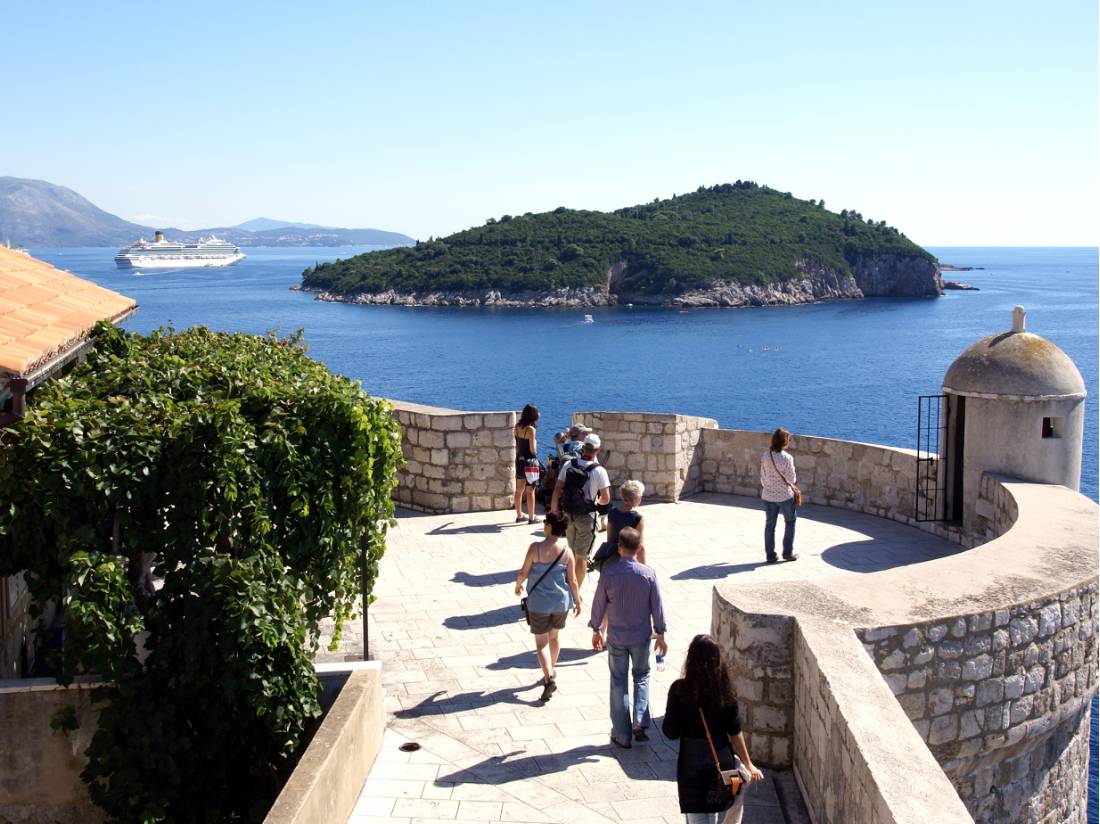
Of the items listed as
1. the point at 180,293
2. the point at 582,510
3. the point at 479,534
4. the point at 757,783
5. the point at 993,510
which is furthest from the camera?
the point at 180,293

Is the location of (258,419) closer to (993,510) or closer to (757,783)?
(757,783)

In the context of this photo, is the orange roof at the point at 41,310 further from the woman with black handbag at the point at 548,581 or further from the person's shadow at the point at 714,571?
the person's shadow at the point at 714,571

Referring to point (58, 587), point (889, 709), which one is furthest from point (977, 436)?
point (58, 587)

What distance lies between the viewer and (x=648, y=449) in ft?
44.3

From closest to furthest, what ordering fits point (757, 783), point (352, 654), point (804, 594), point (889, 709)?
point (889, 709) → point (757, 783) → point (804, 594) → point (352, 654)

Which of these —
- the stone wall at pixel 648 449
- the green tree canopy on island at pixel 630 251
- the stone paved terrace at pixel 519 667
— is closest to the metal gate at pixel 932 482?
the stone paved terrace at pixel 519 667

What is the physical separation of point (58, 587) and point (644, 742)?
12.3ft

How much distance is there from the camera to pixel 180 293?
460ft

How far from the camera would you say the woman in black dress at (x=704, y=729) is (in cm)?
507

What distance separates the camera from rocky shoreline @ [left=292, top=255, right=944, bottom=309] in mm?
123250

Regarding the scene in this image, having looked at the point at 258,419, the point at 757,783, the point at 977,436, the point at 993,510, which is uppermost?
the point at 258,419

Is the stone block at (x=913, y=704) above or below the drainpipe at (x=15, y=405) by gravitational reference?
below

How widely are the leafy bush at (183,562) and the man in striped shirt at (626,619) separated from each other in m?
1.81

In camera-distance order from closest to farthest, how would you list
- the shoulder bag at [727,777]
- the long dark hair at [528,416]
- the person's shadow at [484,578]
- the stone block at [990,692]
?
the shoulder bag at [727,777]
the stone block at [990,692]
the person's shadow at [484,578]
the long dark hair at [528,416]
